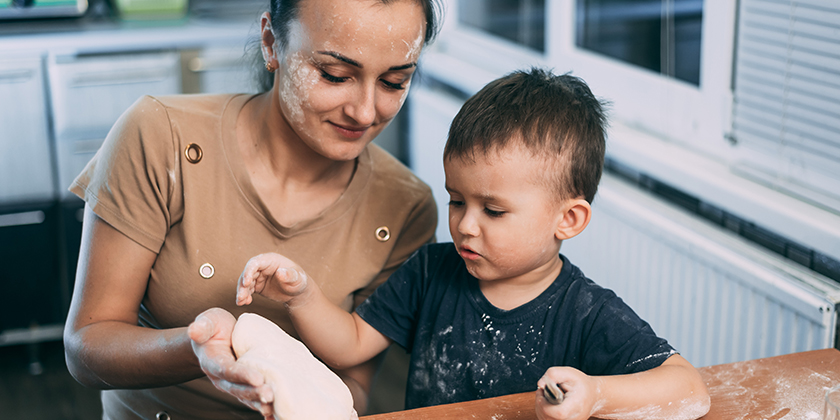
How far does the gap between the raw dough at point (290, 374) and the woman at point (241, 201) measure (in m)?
0.14

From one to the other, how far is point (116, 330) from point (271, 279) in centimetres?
29

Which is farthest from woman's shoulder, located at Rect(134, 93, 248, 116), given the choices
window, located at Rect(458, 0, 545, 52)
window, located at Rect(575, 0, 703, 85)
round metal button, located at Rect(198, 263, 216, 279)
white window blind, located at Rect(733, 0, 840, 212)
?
window, located at Rect(458, 0, 545, 52)

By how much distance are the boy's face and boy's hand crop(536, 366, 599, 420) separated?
22 cm

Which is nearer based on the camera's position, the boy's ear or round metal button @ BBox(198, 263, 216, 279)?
the boy's ear

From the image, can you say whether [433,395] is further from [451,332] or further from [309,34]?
[309,34]

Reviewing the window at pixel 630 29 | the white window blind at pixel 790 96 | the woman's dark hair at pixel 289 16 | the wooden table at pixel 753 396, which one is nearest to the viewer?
the wooden table at pixel 753 396

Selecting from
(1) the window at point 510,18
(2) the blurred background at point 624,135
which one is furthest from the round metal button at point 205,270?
(1) the window at point 510,18

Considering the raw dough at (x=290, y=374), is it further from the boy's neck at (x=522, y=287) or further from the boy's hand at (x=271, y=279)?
the boy's neck at (x=522, y=287)

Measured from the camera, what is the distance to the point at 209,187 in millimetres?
1205

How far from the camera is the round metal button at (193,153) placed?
Answer: 3.92 ft

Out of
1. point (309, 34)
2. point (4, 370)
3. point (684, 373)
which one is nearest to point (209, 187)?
point (309, 34)

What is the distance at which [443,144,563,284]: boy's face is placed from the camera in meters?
0.98

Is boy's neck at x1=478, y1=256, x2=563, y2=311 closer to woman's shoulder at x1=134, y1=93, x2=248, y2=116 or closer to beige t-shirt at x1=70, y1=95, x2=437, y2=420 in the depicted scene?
beige t-shirt at x1=70, y1=95, x2=437, y2=420

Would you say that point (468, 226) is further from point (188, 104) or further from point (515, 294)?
point (188, 104)
